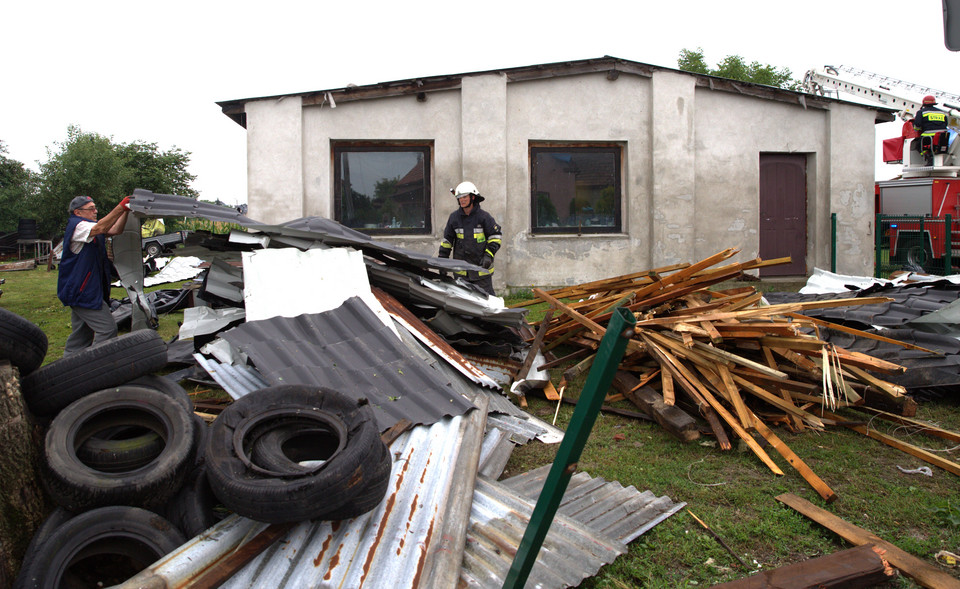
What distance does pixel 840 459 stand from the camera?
13.0 ft

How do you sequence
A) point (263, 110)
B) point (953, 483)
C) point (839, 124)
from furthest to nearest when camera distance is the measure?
point (839, 124), point (263, 110), point (953, 483)

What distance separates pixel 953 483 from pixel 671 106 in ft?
30.5

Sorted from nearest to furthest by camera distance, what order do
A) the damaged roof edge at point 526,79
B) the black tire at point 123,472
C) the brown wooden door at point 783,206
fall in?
the black tire at point 123,472
the damaged roof edge at point 526,79
the brown wooden door at point 783,206

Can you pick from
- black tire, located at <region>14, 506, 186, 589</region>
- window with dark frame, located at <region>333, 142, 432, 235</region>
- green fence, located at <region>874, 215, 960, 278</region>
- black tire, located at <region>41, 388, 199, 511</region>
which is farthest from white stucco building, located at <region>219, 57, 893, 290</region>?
black tire, located at <region>14, 506, 186, 589</region>

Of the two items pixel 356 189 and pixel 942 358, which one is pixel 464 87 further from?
pixel 942 358

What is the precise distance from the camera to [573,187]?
1166 cm

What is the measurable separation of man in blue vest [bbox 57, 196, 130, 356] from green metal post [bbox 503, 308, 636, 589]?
221 inches

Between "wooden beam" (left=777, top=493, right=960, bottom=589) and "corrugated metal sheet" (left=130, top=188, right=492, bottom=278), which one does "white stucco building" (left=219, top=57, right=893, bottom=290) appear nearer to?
"corrugated metal sheet" (left=130, top=188, right=492, bottom=278)

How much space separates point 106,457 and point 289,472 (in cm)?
92

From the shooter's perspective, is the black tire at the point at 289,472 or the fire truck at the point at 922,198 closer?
the black tire at the point at 289,472

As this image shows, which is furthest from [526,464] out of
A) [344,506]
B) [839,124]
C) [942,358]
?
[839,124]

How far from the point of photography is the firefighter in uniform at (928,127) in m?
14.3

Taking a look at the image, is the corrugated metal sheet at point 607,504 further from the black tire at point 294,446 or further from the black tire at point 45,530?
the black tire at point 45,530

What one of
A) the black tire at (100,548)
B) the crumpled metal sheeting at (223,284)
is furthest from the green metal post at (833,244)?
the black tire at (100,548)
